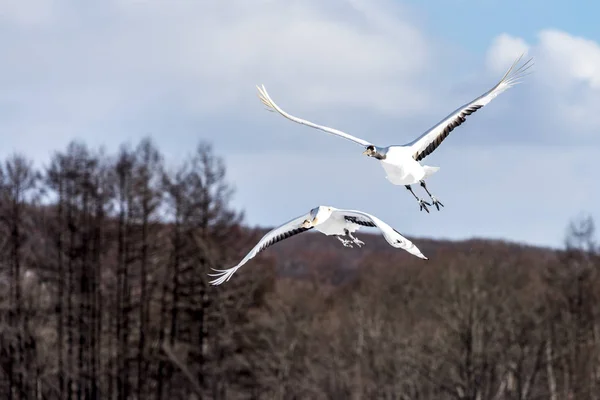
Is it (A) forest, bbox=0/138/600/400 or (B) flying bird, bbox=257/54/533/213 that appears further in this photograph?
(A) forest, bbox=0/138/600/400

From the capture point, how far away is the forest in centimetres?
4641

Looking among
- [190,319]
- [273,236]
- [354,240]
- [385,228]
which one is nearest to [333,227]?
[273,236]

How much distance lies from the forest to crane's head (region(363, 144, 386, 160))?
107 feet

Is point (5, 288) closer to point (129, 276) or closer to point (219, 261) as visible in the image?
point (129, 276)

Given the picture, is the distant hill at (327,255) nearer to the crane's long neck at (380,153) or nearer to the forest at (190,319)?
the forest at (190,319)

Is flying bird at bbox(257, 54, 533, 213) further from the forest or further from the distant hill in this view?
the distant hill

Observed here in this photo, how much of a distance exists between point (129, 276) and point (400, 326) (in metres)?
12.7

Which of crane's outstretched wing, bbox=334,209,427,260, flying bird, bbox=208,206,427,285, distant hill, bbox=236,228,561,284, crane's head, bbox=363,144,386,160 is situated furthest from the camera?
distant hill, bbox=236,228,561,284

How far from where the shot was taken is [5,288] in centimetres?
4900

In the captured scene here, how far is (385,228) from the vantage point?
410 inches

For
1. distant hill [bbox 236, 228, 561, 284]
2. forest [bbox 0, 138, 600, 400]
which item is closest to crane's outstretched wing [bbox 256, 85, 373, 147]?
forest [bbox 0, 138, 600, 400]

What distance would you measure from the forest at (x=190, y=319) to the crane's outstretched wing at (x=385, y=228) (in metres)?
32.2

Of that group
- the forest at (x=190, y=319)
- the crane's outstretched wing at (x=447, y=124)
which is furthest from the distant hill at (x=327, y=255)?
the crane's outstretched wing at (x=447, y=124)

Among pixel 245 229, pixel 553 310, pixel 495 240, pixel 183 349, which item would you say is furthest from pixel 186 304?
pixel 495 240
